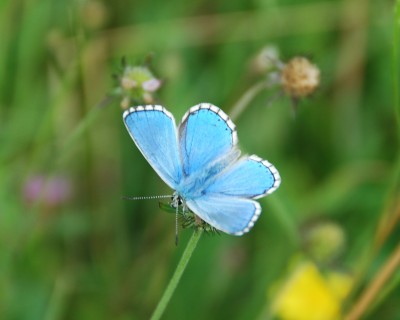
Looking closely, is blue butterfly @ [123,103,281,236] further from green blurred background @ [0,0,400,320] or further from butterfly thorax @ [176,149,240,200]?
green blurred background @ [0,0,400,320]

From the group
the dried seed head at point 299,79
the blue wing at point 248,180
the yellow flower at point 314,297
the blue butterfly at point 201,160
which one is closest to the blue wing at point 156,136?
the blue butterfly at point 201,160

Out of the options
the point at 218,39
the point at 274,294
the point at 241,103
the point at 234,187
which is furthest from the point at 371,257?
the point at 218,39

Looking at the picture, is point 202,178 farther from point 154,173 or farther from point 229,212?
point 154,173

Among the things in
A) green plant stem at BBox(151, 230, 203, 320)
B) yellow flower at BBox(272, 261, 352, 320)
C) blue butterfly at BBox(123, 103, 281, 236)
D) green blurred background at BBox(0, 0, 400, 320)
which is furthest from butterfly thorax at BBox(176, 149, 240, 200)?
yellow flower at BBox(272, 261, 352, 320)

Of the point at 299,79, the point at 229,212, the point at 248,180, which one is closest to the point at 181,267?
the point at 229,212

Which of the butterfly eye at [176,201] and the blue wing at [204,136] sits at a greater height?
the blue wing at [204,136]

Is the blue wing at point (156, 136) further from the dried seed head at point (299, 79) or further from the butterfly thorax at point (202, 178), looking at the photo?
the dried seed head at point (299, 79)
